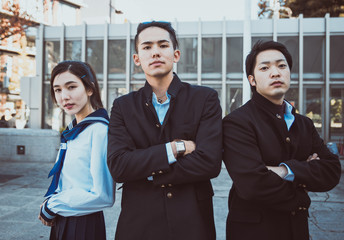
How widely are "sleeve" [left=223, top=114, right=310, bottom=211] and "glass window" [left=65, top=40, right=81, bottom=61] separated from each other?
46.4ft

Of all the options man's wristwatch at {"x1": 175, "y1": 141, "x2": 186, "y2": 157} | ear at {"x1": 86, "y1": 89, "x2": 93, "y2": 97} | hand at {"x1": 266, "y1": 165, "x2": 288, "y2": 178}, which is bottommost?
hand at {"x1": 266, "y1": 165, "x2": 288, "y2": 178}

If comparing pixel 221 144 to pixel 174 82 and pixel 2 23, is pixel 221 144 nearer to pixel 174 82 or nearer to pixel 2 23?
pixel 174 82

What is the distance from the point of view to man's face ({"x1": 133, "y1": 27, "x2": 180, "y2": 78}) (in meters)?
2.06

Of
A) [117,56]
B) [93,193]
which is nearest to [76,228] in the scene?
[93,193]

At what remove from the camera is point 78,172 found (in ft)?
7.07

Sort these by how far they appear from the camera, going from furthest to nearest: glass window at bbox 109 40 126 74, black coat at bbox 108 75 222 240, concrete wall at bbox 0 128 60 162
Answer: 1. glass window at bbox 109 40 126 74
2. concrete wall at bbox 0 128 60 162
3. black coat at bbox 108 75 222 240

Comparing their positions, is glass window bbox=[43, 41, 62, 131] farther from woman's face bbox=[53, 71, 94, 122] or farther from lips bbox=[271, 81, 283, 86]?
lips bbox=[271, 81, 283, 86]

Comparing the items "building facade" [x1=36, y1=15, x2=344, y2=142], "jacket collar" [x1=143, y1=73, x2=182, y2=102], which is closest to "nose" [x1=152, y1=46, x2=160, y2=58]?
"jacket collar" [x1=143, y1=73, x2=182, y2=102]

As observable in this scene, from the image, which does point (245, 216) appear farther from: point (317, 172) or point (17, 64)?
point (17, 64)

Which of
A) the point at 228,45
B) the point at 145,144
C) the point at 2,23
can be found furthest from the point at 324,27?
the point at 145,144

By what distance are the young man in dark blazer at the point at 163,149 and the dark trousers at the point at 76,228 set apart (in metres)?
0.28

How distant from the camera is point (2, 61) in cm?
2975

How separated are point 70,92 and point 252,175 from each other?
1.53 metres

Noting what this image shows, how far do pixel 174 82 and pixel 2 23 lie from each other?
323 inches
